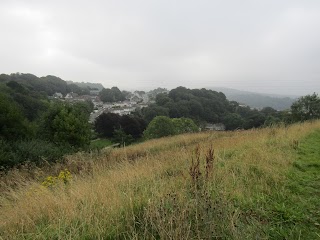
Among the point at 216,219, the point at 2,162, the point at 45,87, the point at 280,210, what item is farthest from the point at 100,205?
the point at 45,87

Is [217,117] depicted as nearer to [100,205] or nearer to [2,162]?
[2,162]

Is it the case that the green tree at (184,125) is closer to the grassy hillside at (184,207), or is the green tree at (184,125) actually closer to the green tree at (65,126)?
the green tree at (65,126)

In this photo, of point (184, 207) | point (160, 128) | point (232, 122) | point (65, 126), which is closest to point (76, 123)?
point (65, 126)

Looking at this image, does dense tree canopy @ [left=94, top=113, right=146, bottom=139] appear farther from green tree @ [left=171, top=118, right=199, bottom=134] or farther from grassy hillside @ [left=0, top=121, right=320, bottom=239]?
grassy hillside @ [left=0, top=121, right=320, bottom=239]

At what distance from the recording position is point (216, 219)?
95.8 inches

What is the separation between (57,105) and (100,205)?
81.6ft

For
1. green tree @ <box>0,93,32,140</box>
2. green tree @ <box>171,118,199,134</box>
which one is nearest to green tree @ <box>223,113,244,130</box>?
green tree @ <box>171,118,199,134</box>

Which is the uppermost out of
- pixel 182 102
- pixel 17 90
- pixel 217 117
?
pixel 17 90

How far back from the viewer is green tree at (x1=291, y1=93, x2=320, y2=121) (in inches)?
1289

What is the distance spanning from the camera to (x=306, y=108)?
33.7 m

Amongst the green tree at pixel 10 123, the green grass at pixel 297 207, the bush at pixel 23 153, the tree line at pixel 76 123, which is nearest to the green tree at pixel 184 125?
the tree line at pixel 76 123

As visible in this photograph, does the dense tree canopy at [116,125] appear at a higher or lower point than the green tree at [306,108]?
lower

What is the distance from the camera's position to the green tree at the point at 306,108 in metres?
32.7

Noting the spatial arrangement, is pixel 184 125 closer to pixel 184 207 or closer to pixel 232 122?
pixel 232 122
